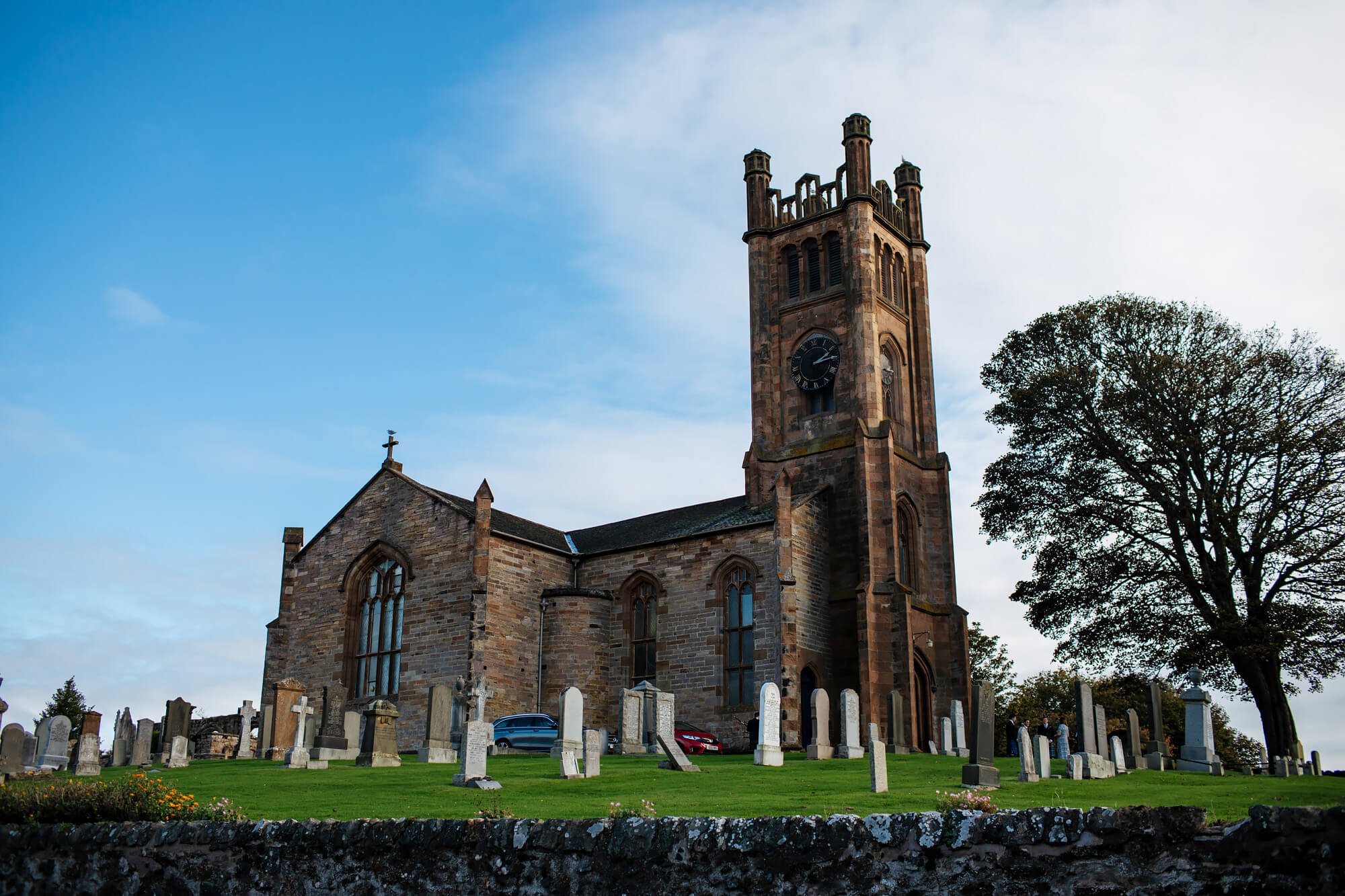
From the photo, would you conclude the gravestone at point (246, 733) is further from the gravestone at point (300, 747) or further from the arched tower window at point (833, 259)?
the arched tower window at point (833, 259)

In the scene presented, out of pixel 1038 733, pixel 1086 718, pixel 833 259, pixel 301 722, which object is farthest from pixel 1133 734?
pixel 833 259

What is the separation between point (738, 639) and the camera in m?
33.8

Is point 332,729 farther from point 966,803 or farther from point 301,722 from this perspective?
point 966,803

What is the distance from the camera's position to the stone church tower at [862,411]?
114 ft

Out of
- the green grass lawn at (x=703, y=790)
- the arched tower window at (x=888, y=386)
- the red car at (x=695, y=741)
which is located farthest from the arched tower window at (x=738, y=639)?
the green grass lawn at (x=703, y=790)

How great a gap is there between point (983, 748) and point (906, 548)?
71.2ft

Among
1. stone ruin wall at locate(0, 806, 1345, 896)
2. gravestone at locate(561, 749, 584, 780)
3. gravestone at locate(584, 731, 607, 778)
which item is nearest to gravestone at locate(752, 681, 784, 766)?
gravestone at locate(584, 731, 607, 778)

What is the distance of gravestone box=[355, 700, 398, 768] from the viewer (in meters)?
22.3

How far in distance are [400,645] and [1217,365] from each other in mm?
26599

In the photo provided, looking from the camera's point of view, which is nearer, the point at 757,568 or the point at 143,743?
the point at 143,743

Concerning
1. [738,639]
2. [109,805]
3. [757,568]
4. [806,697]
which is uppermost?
[757,568]

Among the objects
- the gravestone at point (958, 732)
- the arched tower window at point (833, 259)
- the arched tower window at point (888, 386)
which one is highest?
the arched tower window at point (833, 259)

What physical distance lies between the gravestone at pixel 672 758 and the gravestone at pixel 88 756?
49.7 ft

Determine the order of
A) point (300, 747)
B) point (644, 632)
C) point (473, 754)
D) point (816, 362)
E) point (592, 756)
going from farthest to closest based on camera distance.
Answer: point (816, 362) < point (644, 632) < point (300, 747) < point (592, 756) < point (473, 754)
